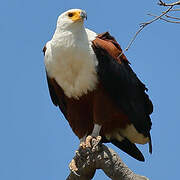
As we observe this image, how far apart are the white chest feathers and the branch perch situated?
738mm

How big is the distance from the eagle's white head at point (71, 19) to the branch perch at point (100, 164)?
1360mm

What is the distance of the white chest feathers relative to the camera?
6172 mm

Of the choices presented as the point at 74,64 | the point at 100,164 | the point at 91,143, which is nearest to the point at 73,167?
the point at 100,164

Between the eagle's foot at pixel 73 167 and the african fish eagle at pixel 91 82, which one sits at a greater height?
the african fish eagle at pixel 91 82

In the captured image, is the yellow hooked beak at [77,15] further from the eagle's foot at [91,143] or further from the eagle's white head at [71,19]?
the eagle's foot at [91,143]

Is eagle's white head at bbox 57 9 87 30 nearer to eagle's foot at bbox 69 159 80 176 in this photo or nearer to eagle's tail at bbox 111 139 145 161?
eagle's foot at bbox 69 159 80 176

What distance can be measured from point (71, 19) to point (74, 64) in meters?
0.51

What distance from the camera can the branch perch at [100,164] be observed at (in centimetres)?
521

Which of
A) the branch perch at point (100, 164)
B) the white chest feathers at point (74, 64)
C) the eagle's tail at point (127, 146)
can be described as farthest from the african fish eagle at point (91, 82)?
the branch perch at point (100, 164)

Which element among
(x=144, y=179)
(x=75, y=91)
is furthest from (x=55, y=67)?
(x=144, y=179)

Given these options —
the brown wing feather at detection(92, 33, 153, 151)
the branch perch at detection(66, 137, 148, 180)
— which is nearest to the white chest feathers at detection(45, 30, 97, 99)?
the brown wing feather at detection(92, 33, 153, 151)

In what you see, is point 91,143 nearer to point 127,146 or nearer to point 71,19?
point 127,146

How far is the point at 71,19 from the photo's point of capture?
20.4 feet

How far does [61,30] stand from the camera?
20.5ft
